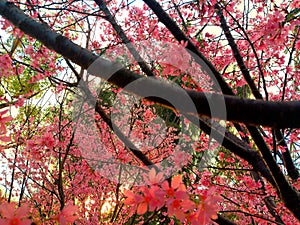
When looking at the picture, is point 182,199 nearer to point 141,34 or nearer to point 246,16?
point 246,16

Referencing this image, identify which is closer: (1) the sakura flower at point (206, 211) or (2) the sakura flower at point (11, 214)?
(2) the sakura flower at point (11, 214)

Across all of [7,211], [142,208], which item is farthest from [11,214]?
[142,208]

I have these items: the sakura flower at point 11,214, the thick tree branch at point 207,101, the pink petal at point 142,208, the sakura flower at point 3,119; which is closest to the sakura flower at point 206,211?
the pink petal at point 142,208

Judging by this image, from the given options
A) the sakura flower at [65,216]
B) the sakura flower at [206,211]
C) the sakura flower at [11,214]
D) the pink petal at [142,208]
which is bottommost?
the sakura flower at [11,214]

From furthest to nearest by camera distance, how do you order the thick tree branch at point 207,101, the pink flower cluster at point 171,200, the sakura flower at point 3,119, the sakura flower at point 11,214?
the sakura flower at point 3,119, the pink flower cluster at point 171,200, the sakura flower at point 11,214, the thick tree branch at point 207,101

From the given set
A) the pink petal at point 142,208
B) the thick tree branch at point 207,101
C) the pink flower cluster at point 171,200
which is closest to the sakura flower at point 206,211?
the pink flower cluster at point 171,200

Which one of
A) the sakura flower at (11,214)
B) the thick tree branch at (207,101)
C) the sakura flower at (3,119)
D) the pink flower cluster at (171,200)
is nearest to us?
the thick tree branch at (207,101)

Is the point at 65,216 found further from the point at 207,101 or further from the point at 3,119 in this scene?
the point at 207,101

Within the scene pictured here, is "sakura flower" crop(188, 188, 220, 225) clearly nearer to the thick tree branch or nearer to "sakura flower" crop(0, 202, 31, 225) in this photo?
the thick tree branch

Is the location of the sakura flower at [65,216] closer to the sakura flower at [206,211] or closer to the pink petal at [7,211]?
the pink petal at [7,211]

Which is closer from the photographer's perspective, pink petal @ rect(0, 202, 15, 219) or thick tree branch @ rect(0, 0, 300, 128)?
thick tree branch @ rect(0, 0, 300, 128)

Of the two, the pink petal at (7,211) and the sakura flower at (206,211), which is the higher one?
the sakura flower at (206,211)

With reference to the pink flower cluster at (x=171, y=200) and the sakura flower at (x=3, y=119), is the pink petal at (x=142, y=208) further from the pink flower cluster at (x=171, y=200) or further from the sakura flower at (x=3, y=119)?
the sakura flower at (x=3, y=119)

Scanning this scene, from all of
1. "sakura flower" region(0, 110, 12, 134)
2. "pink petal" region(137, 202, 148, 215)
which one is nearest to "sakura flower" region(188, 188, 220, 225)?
"pink petal" region(137, 202, 148, 215)
